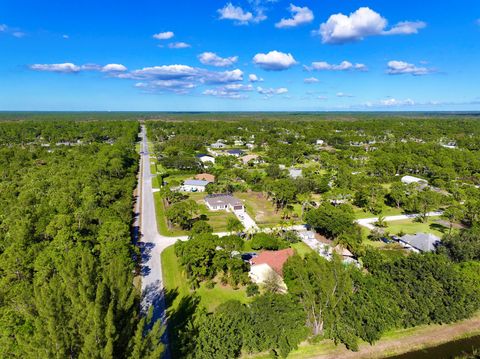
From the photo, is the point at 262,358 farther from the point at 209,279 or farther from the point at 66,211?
the point at 66,211

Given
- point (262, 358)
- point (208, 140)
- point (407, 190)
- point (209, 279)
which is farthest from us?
point (208, 140)

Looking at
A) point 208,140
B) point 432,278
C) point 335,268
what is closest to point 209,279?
point 335,268

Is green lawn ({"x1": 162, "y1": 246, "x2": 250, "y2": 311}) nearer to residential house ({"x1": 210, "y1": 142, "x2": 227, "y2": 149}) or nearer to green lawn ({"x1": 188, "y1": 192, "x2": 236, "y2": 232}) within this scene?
green lawn ({"x1": 188, "y1": 192, "x2": 236, "y2": 232})

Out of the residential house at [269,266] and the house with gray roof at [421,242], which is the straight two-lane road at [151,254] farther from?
the house with gray roof at [421,242]

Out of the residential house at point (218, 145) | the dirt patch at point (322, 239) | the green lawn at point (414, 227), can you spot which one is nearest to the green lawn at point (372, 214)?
the green lawn at point (414, 227)

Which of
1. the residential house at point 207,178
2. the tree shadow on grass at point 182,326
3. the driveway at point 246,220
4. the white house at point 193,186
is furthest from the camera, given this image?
the residential house at point 207,178

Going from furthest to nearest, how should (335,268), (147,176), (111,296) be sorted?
1. (147,176)
2. (335,268)
3. (111,296)

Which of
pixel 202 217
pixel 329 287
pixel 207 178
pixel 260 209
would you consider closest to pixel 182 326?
pixel 329 287

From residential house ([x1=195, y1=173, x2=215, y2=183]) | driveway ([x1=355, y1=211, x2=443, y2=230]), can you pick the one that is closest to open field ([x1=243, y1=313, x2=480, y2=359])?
driveway ([x1=355, y1=211, x2=443, y2=230])
